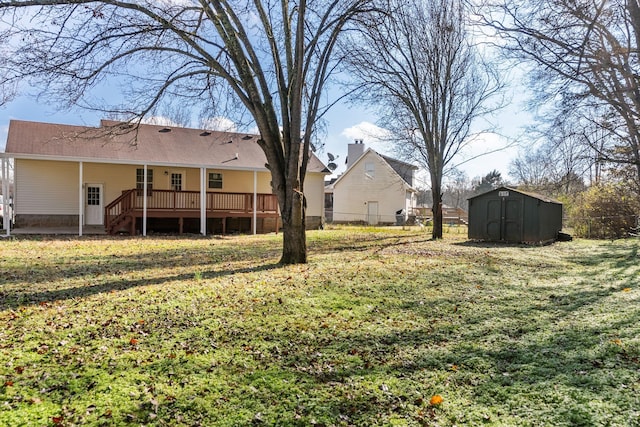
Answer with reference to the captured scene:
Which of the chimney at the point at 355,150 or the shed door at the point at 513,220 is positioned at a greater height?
the chimney at the point at 355,150

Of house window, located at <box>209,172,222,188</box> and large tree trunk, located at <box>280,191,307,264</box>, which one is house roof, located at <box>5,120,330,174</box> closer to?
house window, located at <box>209,172,222,188</box>

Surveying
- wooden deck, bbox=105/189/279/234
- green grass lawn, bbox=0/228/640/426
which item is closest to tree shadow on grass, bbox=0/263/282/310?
green grass lawn, bbox=0/228/640/426

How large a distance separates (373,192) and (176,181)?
711 inches

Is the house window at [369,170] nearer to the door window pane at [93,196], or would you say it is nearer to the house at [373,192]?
the house at [373,192]

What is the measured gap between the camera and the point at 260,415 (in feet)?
9.86

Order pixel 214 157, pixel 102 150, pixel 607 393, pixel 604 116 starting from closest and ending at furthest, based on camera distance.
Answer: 1. pixel 607 393
2. pixel 604 116
3. pixel 102 150
4. pixel 214 157

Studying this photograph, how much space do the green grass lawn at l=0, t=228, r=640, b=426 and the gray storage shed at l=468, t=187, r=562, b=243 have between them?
307 inches

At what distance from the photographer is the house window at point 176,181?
20062 millimetres

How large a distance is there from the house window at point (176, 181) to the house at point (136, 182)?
50 mm

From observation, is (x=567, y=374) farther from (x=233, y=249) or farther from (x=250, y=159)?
(x=250, y=159)

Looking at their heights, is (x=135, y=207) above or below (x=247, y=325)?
above

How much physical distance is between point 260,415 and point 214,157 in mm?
18670

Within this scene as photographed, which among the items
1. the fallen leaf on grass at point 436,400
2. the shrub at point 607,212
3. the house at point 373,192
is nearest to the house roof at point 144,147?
the house at point 373,192

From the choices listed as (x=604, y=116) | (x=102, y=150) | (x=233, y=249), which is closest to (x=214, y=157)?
(x=102, y=150)
